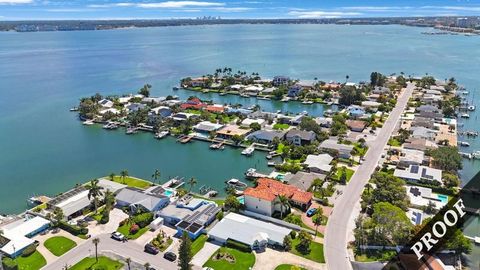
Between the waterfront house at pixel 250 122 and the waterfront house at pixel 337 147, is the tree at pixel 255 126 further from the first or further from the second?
the waterfront house at pixel 337 147

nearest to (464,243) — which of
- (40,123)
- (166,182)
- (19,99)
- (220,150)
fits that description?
(166,182)

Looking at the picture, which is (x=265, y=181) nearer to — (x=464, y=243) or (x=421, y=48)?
(x=464, y=243)

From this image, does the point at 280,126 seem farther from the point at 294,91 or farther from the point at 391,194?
the point at 391,194

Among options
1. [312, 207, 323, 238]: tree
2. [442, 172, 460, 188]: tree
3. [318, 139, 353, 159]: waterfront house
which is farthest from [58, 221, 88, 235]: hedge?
[442, 172, 460, 188]: tree

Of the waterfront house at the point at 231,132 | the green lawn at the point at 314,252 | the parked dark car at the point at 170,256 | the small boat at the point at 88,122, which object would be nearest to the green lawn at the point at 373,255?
the green lawn at the point at 314,252

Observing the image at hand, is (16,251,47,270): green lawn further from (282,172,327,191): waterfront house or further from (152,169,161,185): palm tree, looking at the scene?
(282,172,327,191): waterfront house

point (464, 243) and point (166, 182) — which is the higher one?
point (464, 243)
